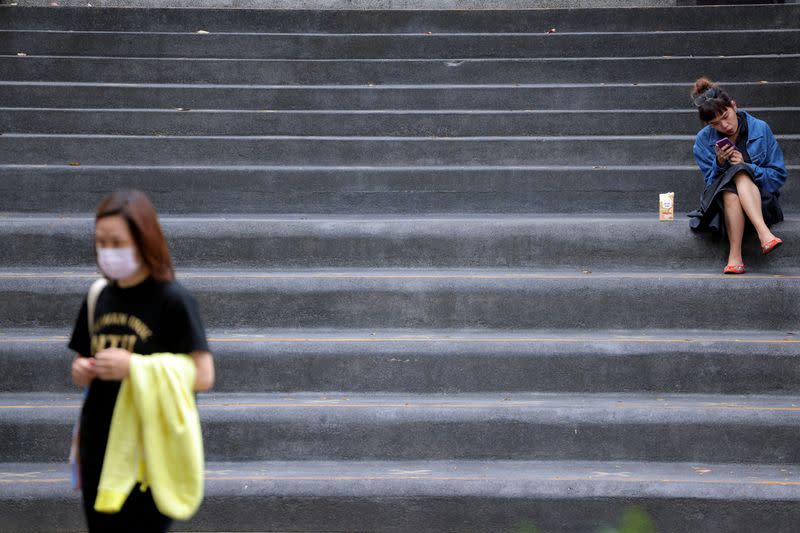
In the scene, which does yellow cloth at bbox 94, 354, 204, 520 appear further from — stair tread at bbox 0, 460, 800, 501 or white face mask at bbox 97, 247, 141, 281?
stair tread at bbox 0, 460, 800, 501

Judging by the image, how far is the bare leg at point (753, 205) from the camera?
525cm

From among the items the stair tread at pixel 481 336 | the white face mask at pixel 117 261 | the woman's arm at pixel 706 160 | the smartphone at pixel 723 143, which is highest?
the smartphone at pixel 723 143

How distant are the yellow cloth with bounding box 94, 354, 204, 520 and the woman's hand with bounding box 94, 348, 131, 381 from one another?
21 mm

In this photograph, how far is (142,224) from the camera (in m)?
2.57

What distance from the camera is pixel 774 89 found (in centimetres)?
702

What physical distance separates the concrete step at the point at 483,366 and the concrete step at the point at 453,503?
A: 683 mm

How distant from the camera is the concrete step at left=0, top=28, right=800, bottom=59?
7.70 meters

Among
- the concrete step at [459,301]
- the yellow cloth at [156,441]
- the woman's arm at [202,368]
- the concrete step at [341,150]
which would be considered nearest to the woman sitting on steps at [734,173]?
the concrete step at [459,301]

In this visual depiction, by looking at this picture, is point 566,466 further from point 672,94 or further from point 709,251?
point 672,94

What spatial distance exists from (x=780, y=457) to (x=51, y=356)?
3.88 metres

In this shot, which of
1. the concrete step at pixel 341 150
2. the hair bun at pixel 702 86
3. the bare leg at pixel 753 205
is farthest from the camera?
the concrete step at pixel 341 150

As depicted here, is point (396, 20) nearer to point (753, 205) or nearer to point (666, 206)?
point (666, 206)

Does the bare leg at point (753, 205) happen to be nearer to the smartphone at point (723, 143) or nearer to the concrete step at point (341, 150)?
the smartphone at point (723, 143)

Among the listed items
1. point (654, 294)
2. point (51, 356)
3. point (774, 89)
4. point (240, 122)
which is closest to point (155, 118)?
point (240, 122)
